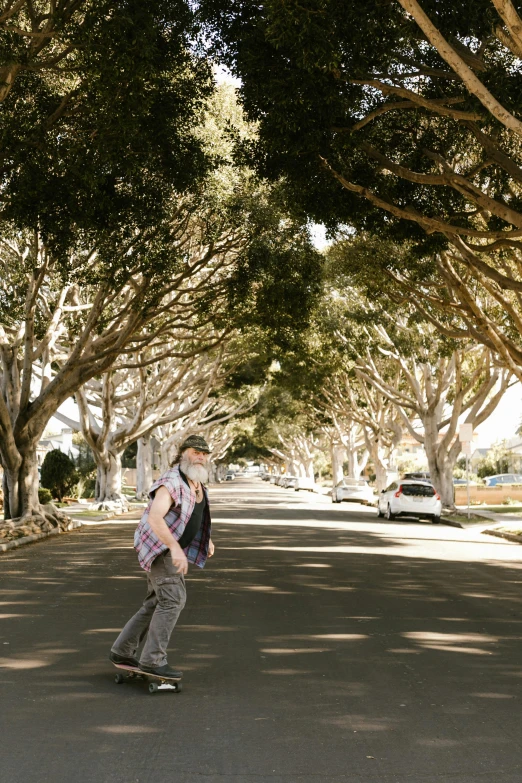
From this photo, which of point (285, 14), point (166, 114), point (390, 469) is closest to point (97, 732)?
point (285, 14)

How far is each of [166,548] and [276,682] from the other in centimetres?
138

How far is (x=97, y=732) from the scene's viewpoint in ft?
Answer: 17.9

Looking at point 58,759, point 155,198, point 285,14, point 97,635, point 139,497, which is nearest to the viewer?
point 58,759

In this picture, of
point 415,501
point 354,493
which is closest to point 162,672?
point 415,501

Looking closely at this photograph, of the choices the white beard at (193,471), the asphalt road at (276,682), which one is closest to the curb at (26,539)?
the asphalt road at (276,682)

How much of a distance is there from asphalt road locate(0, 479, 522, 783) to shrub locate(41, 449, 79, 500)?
27.1m

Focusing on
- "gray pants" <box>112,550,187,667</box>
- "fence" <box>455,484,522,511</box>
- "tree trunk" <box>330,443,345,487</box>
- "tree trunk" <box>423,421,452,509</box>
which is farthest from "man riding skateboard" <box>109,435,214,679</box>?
"tree trunk" <box>330,443,345,487</box>

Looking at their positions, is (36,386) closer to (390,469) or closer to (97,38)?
(390,469)

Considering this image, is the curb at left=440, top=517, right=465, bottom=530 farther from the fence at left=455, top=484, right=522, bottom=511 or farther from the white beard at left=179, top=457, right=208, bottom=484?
the white beard at left=179, top=457, right=208, bottom=484

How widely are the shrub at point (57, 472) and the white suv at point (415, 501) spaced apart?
16290mm

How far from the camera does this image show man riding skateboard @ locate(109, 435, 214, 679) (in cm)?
635

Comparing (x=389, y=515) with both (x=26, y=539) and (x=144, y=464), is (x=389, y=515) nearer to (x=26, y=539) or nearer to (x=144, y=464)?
(x=26, y=539)

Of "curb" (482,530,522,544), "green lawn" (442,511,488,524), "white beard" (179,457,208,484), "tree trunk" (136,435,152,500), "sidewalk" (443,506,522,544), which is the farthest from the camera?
"tree trunk" (136,435,152,500)

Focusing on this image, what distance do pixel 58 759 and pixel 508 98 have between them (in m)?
9.92
